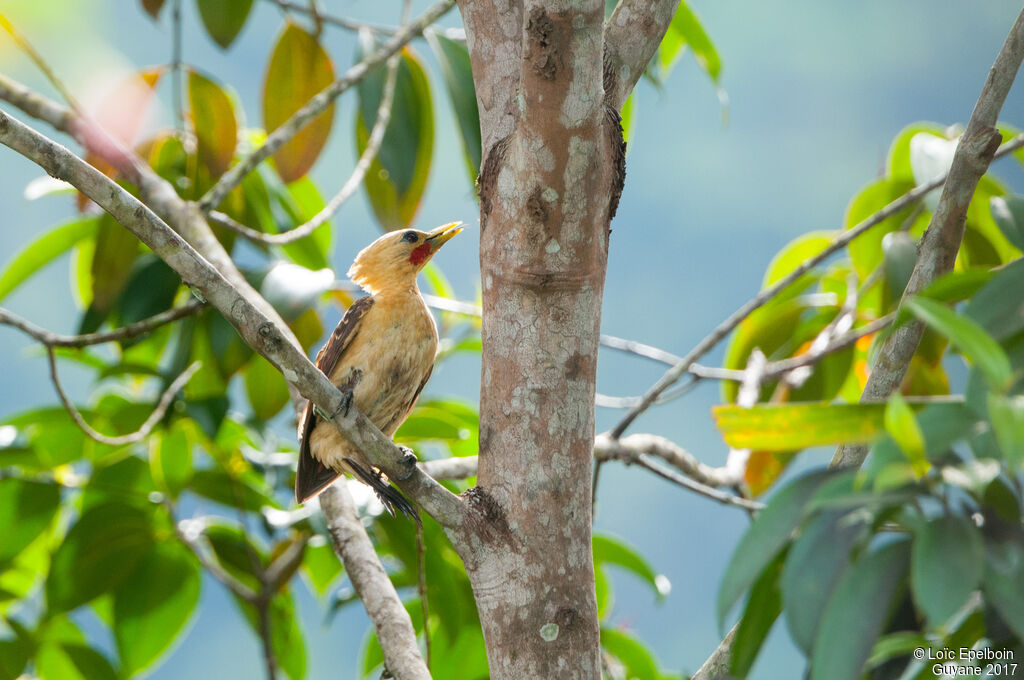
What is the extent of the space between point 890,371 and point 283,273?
67.3 inches

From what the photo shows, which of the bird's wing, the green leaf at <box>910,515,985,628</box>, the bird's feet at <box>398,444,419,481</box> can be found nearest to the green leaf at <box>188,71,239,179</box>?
the bird's wing

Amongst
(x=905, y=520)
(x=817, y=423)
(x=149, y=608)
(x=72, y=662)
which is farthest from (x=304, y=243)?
(x=905, y=520)

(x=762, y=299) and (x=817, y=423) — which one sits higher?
(x=762, y=299)

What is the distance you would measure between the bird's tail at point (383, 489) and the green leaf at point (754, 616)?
1.12 meters

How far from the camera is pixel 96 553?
304 cm

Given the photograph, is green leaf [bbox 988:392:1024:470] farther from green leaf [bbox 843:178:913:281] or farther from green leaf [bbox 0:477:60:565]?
green leaf [bbox 0:477:60:565]

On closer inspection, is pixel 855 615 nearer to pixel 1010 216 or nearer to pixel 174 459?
pixel 1010 216

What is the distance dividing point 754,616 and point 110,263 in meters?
2.56

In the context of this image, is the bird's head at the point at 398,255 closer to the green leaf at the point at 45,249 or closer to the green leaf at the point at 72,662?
the green leaf at the point at 45,249

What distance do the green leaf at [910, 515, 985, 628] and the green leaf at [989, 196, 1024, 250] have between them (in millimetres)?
917

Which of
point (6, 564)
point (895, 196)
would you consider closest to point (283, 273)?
point (6, 564)

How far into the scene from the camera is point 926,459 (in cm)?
90

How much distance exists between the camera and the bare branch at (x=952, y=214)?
1.63 m

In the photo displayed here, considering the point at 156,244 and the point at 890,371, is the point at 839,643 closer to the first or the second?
the point at 890,371
